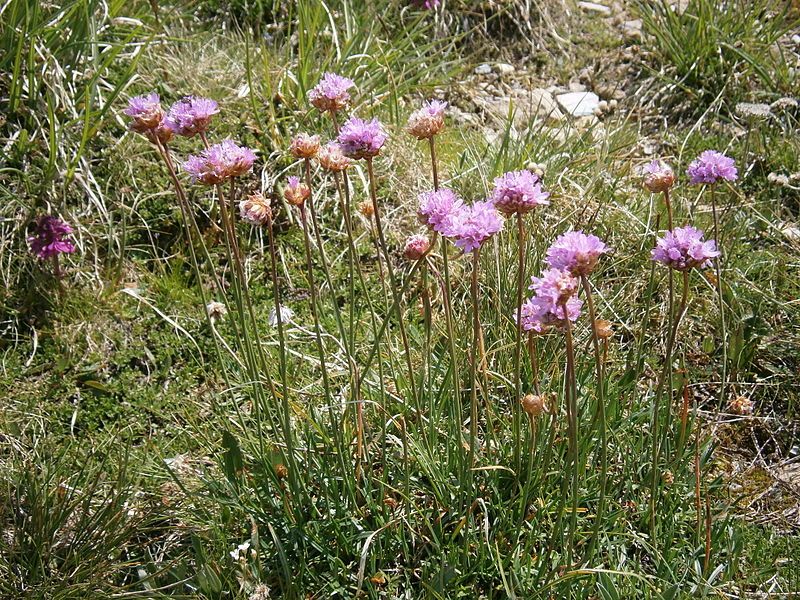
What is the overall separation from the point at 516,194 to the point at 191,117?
2.27 ft

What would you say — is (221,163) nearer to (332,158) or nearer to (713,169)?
(332,158)

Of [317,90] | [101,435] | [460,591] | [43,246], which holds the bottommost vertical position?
[101,435]

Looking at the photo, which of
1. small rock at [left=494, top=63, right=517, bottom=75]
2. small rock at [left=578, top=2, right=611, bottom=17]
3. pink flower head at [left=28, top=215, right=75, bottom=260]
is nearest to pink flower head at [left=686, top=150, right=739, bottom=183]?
pink flower head at [left=28, top=215, right=75, bottom=260]

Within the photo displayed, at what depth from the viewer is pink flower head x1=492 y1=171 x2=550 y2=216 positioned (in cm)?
146

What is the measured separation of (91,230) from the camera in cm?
321

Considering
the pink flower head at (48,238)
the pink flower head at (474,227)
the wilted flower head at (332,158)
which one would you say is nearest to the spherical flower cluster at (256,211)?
the wilted flower head at (332,158)

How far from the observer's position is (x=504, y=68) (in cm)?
477

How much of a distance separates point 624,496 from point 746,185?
208 centimetres

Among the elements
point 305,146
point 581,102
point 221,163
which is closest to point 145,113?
point 221,163

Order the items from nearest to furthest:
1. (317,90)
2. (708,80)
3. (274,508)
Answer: (317,90), (274,508), (708,80)

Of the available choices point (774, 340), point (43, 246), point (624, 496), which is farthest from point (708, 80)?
point (43, 246)

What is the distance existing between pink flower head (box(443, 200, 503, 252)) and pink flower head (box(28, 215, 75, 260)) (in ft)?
6.14

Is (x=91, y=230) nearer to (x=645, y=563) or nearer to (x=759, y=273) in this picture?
(x=645, y=563)

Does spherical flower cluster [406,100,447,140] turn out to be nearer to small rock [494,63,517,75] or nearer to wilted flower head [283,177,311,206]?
wilted flower head [283,177,311,206]
